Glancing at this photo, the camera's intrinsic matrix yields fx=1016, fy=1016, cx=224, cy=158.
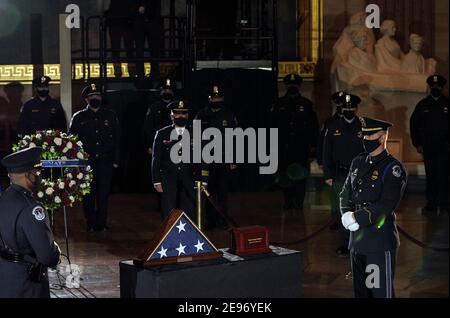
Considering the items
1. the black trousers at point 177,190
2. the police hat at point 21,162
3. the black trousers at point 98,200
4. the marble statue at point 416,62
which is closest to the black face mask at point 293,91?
the marble statue at point 416,62

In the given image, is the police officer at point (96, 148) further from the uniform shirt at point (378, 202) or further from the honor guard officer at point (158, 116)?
the uniform shirt at point (378, 202)

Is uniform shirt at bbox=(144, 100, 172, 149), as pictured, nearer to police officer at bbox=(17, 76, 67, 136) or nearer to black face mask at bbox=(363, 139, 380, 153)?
police officer at bbox=(17, 76, 67, 136)

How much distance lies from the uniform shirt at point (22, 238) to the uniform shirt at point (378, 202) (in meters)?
2.54

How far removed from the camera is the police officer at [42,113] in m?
16.5

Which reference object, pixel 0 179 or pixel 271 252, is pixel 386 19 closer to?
pixel 0 179

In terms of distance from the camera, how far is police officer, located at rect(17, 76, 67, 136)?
1650cm

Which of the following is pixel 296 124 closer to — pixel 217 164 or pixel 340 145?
pixel 217 164

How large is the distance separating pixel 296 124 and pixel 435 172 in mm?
2331

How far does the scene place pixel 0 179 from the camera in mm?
18875

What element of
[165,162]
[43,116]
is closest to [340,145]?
[165,162]

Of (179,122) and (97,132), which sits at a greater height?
(179,122)

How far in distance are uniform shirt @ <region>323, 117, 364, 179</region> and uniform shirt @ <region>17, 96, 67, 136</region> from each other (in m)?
5.07

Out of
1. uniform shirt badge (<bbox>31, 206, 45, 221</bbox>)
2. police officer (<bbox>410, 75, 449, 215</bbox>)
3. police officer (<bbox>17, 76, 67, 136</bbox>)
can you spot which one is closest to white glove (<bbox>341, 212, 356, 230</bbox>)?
uniform shirt badge (<bbox>31, 206, 45, 221</bbox>)

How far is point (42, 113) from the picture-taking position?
54.2ft
